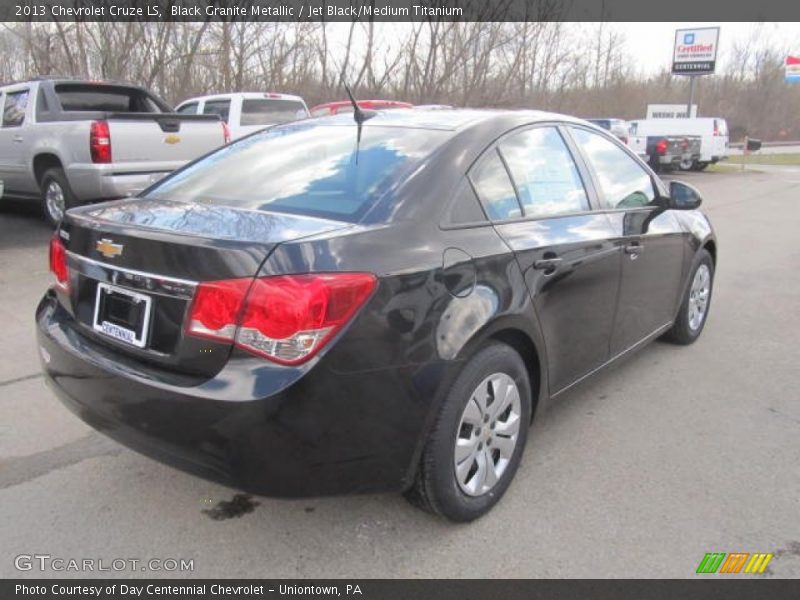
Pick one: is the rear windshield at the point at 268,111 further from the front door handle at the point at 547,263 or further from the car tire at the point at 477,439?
the car tire at the point at 477,439

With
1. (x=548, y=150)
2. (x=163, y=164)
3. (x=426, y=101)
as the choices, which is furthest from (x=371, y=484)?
(x=426, y=101)

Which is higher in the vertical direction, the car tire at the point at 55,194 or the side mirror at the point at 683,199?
the side mirror at the point at 683,199

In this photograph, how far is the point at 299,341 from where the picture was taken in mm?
2086

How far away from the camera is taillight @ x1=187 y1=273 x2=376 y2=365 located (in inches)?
81.9

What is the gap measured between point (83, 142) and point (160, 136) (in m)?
0.84

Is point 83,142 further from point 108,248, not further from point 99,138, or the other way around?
point 108,248

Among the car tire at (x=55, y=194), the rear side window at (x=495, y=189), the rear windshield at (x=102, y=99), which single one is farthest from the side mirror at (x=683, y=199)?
the rear windshield at (x=102, y=99)

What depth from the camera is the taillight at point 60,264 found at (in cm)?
274

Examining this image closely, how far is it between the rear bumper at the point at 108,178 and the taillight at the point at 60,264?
4.76 m

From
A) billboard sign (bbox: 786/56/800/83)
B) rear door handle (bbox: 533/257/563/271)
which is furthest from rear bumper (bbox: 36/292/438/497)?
billboard sign (bbox: 786/56/800/83)

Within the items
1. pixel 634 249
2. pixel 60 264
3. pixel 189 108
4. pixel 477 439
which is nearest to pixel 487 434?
pixel 477 439

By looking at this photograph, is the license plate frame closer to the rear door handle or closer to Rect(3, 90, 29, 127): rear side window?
the rear door handle
